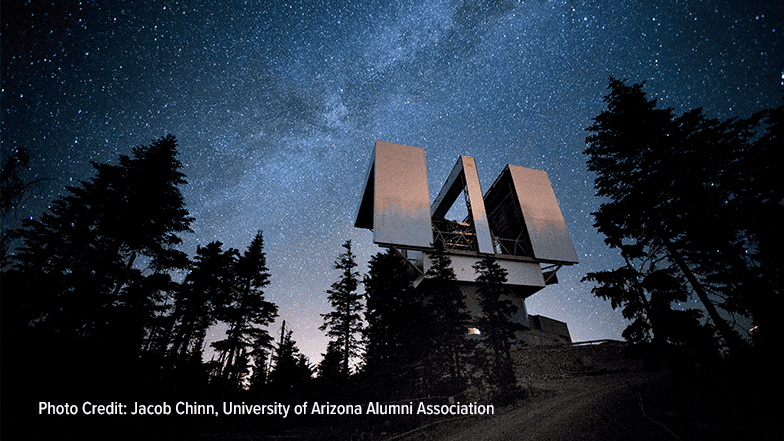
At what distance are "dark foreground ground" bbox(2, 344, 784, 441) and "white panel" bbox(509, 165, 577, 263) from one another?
52.3ft

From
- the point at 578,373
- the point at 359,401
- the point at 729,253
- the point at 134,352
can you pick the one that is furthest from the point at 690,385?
the point at 134,352

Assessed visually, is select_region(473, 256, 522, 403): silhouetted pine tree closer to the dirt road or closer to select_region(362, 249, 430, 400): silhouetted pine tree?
the dirt road

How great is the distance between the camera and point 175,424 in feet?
41.2

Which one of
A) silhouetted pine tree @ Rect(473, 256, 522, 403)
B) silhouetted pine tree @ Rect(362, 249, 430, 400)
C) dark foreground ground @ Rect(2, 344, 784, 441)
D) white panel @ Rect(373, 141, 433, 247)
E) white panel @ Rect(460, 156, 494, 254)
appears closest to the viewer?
dark foreground ground @ Rect(2, 344, 784, 441)

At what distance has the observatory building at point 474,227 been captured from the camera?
29105mm

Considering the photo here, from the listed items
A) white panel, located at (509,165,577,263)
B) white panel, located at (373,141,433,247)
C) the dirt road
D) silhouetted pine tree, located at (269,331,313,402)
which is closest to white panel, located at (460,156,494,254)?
white panel, located at (509,165,577,263)

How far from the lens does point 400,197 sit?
1196 inches

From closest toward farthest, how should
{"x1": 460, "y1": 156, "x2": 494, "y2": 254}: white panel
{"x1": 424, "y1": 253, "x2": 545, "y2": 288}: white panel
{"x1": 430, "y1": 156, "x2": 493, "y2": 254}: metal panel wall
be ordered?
{"x1": 424, "y1": 253, "x2": 545, "y2": 288}: white panel, {"x1": 460, "y1": 156, "x2": 494, "y2": 254}: white panel, {"x1": 430, "y1": 156, "x2": 493, "y2": 254}: metal panel wall

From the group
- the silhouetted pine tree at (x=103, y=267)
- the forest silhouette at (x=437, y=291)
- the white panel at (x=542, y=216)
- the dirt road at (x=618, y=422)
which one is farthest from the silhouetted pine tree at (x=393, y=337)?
the white panel at (x=542, y=216)

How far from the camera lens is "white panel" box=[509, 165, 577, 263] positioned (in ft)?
106

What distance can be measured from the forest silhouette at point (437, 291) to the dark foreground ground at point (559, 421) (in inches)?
27.5

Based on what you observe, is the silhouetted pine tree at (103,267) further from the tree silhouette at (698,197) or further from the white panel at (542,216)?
the white panel at (542,216)

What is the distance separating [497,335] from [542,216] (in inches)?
881

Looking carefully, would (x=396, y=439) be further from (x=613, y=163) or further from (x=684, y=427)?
(x=613, y=163)
